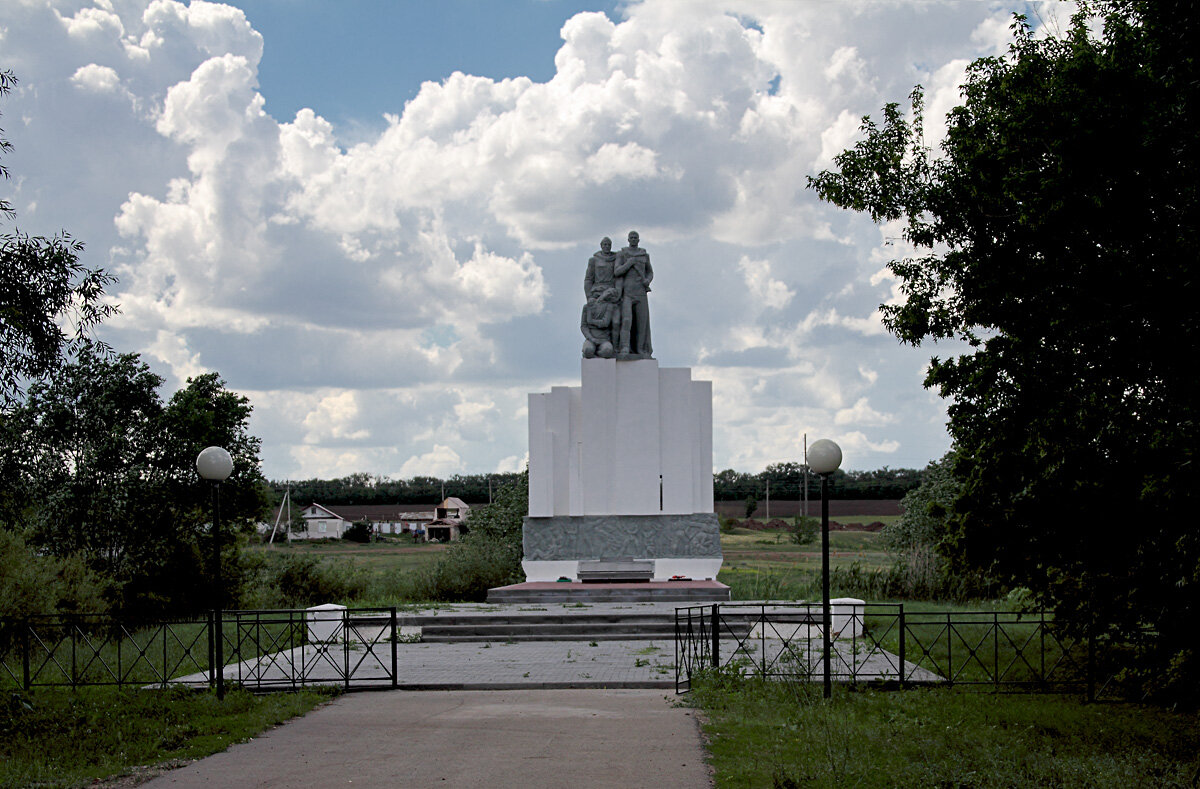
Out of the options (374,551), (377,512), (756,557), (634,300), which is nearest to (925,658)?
(634,300)

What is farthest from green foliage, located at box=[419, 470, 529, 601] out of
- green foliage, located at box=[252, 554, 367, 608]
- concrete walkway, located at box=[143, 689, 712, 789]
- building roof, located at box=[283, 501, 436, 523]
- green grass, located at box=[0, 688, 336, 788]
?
building roof, located at box=[283, 501, 436, 523]

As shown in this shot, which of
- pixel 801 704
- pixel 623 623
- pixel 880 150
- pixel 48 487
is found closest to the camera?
pixel 801 704

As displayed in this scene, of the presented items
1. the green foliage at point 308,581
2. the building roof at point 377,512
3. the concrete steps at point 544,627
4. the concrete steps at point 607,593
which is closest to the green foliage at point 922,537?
the concrete steps at point 607,593

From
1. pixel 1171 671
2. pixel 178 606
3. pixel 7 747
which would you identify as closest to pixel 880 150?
pixel 1171 671

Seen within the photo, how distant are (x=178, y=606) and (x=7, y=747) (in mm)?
14677

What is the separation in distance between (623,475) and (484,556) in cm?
385

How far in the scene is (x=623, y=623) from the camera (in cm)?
1677

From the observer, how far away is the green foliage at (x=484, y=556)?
77.2 ft

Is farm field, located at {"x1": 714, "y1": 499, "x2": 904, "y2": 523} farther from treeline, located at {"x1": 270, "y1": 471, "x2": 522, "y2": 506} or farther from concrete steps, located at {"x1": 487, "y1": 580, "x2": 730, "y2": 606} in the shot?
concrete steps, located at {"x1": 487, "y1": 580, "x2": 730, "y2": 606}

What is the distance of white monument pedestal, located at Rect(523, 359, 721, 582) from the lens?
925 inches

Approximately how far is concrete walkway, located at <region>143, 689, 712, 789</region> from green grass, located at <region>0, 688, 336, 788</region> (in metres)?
0.37

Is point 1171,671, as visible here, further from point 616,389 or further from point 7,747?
point 616,389

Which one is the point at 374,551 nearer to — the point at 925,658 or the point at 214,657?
the point at 214,657

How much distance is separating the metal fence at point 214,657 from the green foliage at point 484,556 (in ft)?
16.8
